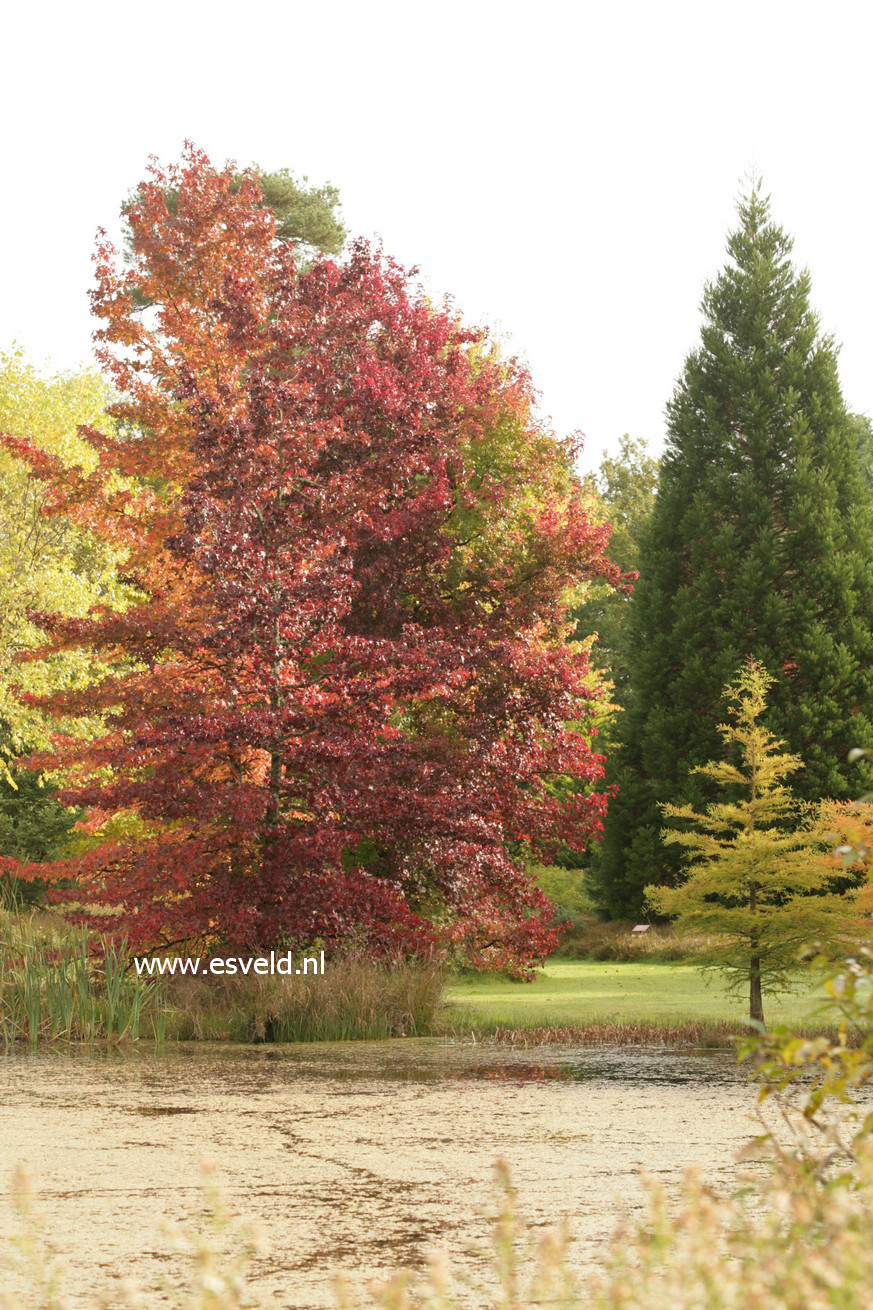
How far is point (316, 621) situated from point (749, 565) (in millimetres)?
9977

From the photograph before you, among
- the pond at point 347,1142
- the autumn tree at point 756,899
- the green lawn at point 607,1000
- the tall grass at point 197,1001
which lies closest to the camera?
the pond at point 347,1142

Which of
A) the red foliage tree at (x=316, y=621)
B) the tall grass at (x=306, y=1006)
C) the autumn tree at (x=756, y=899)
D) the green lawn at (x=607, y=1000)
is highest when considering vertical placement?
the red foliage tree at (x=316, y=621)

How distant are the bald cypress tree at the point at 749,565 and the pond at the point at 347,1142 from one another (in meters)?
11.3

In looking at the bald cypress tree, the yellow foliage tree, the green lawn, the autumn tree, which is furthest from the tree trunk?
the yellow foliage tree

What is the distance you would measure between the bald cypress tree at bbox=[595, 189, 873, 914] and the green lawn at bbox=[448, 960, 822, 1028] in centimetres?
373

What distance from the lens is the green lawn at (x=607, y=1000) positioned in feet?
42.8

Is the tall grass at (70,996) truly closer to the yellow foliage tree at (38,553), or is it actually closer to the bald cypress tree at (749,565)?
the yellow foliage tree at (38,553)

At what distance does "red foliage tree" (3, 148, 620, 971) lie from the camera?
12.4m

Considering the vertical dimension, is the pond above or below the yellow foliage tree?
below

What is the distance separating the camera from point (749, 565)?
22.3 m

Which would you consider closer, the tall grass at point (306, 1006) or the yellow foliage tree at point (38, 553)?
the tall grass at point (306, 1006)

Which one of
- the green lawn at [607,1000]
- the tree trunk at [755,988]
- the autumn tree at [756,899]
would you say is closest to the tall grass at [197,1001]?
the green lawn at [607,1000]

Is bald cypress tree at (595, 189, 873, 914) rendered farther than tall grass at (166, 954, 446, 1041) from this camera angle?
Yes

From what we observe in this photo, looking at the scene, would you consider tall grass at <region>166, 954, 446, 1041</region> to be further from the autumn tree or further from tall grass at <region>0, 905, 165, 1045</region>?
the autumn tree
